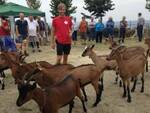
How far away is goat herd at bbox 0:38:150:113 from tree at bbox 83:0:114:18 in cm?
2847

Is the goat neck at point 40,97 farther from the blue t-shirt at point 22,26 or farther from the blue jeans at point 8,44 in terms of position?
the blue t-shirt at point 22,26

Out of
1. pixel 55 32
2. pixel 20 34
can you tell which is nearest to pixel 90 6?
pixel 20 34

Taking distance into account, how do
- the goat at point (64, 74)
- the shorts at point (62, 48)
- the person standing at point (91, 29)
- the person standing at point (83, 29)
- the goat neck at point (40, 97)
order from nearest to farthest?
1. the goat neck at point (40, 97)
2. the goat at point (64, 74)
3. the shorts at point (62, 48)
4. the person standing at point (83, 29)
5. the person standing at point (91, 29)

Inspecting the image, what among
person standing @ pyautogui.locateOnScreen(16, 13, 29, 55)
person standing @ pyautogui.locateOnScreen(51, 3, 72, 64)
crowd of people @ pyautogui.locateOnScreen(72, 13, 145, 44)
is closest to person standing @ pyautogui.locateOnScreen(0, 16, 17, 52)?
person standing @ pyautogui.locateOnScreen(16, 13, 29, 55)

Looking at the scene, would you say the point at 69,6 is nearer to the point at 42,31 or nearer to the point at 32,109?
the point at 42,31

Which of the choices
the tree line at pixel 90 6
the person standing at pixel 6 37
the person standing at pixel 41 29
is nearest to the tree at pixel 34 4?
the tree line at pixel 90 6

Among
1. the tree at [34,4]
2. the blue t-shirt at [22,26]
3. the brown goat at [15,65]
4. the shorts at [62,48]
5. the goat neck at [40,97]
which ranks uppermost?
the tree at [34,4]

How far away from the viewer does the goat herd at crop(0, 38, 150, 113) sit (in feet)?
23.3

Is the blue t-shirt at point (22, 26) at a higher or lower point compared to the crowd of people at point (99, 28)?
higher

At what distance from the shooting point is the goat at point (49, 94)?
6969 mm

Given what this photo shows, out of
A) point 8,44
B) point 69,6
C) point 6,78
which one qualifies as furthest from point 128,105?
point 69,6

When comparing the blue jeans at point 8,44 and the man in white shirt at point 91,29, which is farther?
the man in white shirt at point 91,29

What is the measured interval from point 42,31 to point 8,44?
30.1ft

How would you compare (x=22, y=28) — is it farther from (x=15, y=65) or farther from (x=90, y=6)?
(x=90, y=6)
